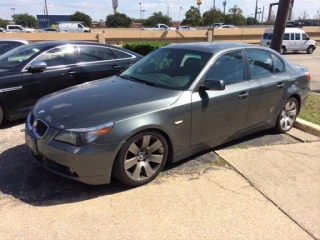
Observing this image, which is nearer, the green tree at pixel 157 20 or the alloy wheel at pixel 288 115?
the alloy wheel at pixel 288 115

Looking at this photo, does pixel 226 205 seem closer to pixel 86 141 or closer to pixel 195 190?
pixel 195 190

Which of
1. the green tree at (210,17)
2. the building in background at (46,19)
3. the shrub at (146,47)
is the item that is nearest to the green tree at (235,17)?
the green tree at (210,17)

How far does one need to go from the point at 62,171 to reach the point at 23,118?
310 cm

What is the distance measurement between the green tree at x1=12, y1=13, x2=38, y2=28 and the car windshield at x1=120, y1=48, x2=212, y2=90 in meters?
91.0

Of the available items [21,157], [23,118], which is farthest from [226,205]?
[23,118]

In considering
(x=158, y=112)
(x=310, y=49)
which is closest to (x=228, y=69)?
(x=158, y=112)

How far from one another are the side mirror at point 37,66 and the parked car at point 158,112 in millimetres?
1701

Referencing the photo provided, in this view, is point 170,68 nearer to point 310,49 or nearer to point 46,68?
point 46,68

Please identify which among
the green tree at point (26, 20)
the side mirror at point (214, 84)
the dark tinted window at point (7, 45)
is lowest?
the side mirror at point (214, 84)

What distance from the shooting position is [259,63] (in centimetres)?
470

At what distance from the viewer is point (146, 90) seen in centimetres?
375

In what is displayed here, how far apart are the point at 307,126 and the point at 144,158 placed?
3.61 meters

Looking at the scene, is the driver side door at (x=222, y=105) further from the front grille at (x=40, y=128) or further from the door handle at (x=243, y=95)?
the front grille at (x=40, y=128)

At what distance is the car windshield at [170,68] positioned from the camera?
388cm
